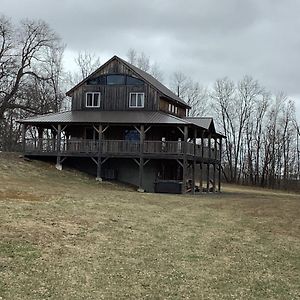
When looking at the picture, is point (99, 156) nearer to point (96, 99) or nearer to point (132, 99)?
point (132, 99)

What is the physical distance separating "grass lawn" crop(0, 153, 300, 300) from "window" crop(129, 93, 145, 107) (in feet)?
A: 51.7

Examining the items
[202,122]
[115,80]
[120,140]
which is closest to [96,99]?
[115,80]

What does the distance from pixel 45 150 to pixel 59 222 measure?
20.8 meters

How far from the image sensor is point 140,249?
13.9 metres

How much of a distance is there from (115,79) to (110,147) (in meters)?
6.30

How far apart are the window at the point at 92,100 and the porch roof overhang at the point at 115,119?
2.11 feet

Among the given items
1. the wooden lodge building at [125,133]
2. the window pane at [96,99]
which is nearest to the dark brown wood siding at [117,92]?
the wooden lodge building at [125,133]

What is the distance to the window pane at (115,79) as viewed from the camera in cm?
3875

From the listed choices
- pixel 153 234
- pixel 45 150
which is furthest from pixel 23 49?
pixel 153 234

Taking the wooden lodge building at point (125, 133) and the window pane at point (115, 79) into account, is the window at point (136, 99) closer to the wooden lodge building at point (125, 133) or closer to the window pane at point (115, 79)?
the wooden lodge building at point (125, 133)

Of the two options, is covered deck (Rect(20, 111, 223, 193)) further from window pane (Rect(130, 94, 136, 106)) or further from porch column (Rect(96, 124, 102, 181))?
window pane (Rect(130, 94, 136, 106))

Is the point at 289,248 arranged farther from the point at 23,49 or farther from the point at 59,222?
the point at 23,49

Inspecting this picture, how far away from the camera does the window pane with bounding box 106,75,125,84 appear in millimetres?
38750

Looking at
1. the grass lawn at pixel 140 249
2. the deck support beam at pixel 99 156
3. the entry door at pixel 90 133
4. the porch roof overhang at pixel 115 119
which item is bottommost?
the grass lawn at pixel 140 249
